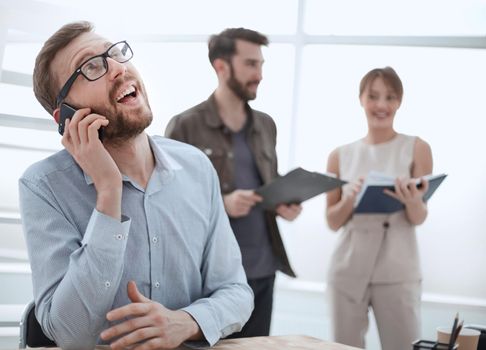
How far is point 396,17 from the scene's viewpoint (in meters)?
5.25

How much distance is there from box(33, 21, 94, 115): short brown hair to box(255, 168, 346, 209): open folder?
107 cm

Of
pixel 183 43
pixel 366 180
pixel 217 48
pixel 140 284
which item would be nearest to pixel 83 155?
pixel 140 284

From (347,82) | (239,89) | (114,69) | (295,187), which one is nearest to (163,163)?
(114,69)

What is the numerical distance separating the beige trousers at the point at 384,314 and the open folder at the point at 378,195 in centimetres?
33

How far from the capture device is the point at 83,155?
146 centimetres

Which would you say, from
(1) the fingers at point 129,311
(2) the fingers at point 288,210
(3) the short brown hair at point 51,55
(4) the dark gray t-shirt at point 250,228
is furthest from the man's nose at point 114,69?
(2) the fingers at point 288,210

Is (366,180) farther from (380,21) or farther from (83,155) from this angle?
(380,21)

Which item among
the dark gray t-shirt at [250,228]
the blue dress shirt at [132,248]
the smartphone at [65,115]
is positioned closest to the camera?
the blue dress shirt at [132,248]

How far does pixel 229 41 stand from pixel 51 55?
5.01 ft

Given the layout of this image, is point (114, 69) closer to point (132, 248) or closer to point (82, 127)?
point (82, 127)

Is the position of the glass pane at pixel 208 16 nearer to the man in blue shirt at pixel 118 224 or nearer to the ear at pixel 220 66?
the ear at pixel 220 66

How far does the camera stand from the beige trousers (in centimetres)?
280

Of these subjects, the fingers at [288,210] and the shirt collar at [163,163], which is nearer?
the shirt collar at [163,163]

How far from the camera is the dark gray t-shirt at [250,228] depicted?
2.78m
